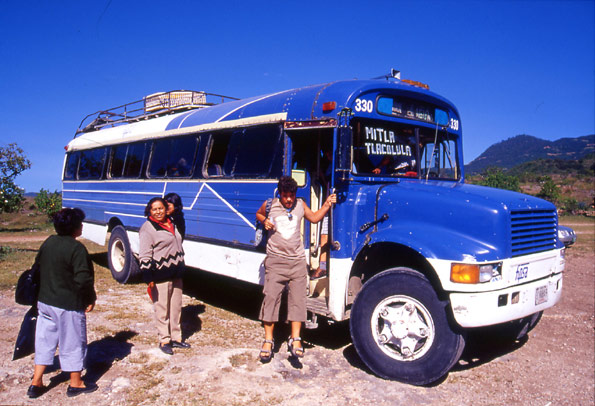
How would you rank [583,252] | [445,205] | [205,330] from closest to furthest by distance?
1. [445,205]
2. [205,330]
3. [583,252]

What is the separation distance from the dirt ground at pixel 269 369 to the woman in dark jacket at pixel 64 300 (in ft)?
0.98

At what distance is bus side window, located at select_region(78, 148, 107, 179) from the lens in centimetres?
1007

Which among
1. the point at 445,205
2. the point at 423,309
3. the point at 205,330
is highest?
the point at 445,205

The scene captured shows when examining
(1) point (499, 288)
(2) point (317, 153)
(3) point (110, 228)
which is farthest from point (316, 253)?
(3) point (110, 228)

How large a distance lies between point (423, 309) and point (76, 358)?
3.11 metres

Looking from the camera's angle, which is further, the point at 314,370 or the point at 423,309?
the point at 314,370

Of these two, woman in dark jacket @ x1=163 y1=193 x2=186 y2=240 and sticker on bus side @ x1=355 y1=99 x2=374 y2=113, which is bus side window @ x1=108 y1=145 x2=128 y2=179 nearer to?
woman in dark jacket @ x1=163 y1=193 x2=186 y2=240

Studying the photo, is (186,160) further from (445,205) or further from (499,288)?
(499,288)

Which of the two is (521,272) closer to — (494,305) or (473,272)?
(494,305)

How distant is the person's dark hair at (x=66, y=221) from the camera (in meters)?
4.05

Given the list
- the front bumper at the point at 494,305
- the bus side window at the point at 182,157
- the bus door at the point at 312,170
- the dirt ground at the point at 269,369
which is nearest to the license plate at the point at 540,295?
the front bumper at the point at 494,305

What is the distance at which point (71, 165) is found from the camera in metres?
11.3

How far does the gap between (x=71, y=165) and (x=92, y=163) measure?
1274 mm

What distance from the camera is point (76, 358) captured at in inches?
162
